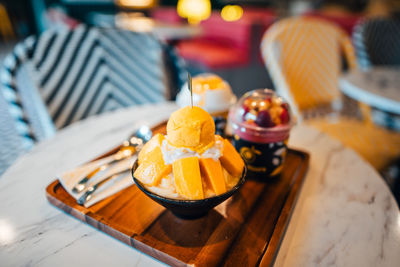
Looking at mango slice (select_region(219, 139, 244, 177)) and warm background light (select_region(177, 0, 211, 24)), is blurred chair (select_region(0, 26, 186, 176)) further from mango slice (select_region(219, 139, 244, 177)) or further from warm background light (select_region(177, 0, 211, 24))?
warm background light (select_region(177, 0, 211, 24))

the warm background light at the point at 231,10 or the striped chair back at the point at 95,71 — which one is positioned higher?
the striped chair back at the point at 95,71

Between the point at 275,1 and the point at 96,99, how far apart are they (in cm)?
830

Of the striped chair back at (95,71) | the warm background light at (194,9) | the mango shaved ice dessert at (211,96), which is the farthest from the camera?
the warm background light at (194,9)

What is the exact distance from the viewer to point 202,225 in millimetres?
504

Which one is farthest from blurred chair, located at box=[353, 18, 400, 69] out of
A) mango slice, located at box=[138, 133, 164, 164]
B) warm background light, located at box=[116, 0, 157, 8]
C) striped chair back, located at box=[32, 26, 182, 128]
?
warm background light, located at box=[116, 0, 157, 8]

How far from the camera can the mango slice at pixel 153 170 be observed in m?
0.45

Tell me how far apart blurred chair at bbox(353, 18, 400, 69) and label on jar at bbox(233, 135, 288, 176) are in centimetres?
160

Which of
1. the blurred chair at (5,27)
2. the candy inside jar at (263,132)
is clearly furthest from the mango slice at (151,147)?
the blurred chair at (5,27)

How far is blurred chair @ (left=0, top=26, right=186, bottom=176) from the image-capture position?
3.59 feet

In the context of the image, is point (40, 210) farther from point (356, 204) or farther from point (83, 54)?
point (83, 54)

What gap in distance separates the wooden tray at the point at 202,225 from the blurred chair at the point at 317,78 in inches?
32.3

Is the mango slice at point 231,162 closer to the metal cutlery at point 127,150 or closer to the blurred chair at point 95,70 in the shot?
the metal cutlery at point 127,150

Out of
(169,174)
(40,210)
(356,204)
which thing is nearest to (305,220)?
(356,204)

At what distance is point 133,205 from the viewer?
1.83 feet
